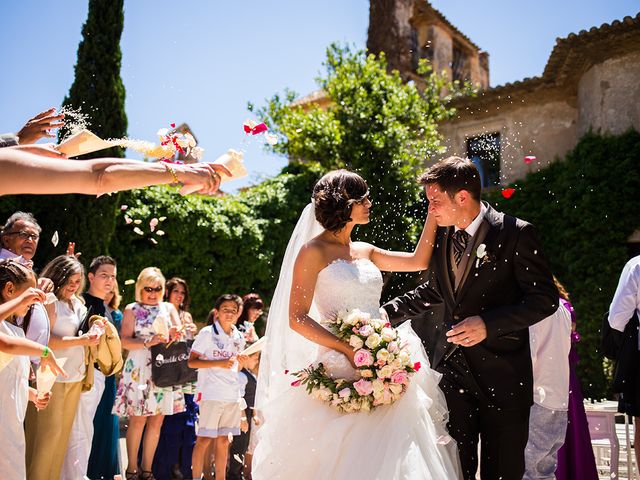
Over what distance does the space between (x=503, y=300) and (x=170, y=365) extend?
425 centimetres

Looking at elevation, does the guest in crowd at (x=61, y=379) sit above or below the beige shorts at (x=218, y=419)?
above

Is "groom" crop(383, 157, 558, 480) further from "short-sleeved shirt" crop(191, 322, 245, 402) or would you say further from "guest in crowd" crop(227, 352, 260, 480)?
"guest in crowd" crop(227, 352, 260, 480)

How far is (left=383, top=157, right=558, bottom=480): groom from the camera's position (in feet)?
10.5

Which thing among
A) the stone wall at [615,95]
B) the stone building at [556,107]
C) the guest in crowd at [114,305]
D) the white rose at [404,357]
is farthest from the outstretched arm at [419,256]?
the stone wall at [615,95]

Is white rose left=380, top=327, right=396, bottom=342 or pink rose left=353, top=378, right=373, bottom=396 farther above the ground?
white rose left=380, top=327, right=396, bottom=342

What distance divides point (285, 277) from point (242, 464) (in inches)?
165

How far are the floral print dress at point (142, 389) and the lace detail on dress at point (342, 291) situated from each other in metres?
3.38

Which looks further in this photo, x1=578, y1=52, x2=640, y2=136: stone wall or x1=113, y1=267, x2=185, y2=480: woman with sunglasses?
x1=578, y1=52, x2=640, y2=136: stone wall

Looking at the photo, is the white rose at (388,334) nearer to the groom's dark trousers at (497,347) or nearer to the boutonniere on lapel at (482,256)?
the groom's dark trousers at (497,347)

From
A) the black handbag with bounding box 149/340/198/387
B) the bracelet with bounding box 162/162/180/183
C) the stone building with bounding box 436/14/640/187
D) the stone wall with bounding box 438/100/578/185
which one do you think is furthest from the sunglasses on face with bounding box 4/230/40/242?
the stone wall with bounding box 438/100/578/185

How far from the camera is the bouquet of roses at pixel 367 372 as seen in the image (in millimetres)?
3391

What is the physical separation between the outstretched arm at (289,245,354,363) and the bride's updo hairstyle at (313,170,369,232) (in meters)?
0.23

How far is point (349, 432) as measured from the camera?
3.40m

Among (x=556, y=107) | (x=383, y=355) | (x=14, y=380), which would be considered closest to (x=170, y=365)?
(x=14, y=380)
